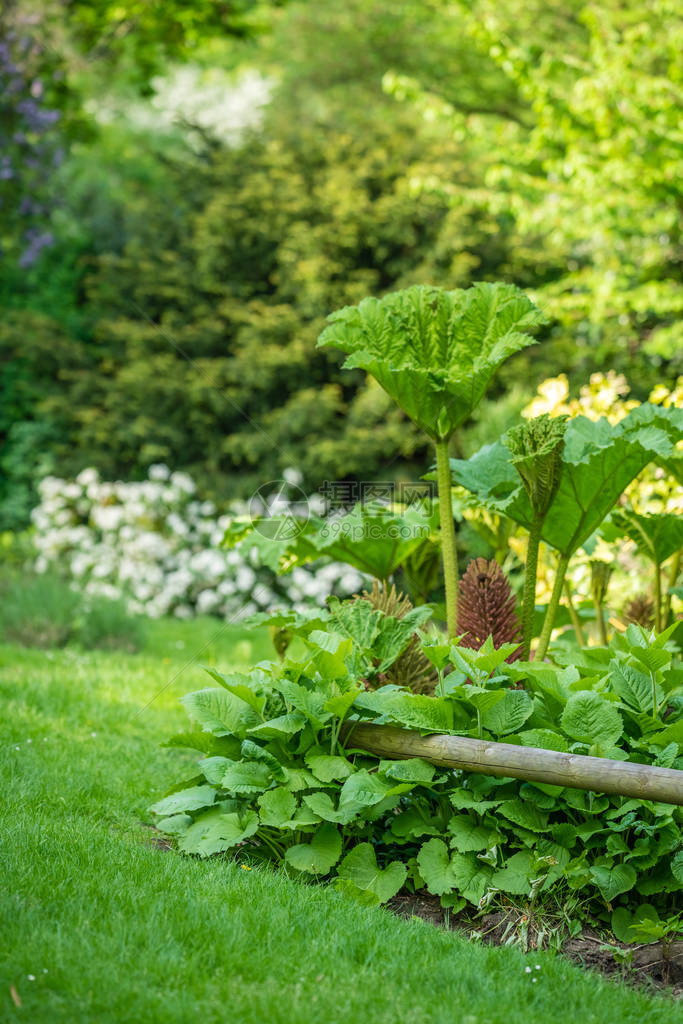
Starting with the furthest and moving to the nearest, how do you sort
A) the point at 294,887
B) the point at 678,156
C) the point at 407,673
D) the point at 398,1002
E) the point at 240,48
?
the point at 240,48 → the point at 678,156 → the point at 407,673 → the point at 294,887 → the point at 398,1002

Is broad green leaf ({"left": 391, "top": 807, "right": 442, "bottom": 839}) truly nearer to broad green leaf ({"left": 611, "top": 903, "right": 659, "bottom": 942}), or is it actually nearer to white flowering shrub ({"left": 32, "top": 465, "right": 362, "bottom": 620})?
broad green leaf ({"left": 611, "top": 903, "right": 659, "bottom": 942})

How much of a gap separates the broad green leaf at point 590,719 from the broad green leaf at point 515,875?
393 millimetres

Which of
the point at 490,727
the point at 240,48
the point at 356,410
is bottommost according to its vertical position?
the point at 490,727

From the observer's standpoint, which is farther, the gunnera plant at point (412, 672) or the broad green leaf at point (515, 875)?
the gunnera plant at point (412, 672)

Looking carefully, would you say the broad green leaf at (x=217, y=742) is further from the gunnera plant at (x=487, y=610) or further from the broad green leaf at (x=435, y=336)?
the broad green leaf at (x=435, y=336)

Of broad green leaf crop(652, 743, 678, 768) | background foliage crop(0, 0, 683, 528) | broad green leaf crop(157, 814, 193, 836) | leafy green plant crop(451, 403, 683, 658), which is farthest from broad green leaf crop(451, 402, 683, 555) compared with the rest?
background foliage crop(0, 0, 683, 528)

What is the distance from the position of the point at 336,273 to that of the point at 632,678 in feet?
24.2

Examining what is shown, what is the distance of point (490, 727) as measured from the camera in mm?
2854

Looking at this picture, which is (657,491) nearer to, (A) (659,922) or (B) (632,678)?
(B) (632,678)

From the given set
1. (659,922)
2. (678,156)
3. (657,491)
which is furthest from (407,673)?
(678,156)

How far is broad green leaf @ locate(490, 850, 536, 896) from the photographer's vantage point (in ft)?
8.81

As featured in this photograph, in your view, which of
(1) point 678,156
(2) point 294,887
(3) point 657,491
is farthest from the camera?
(1) point 678,156

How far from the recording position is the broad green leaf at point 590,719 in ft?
9.15

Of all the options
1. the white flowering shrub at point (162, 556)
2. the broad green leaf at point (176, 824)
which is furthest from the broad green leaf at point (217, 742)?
the white flowering shrub at point (162, 556)
